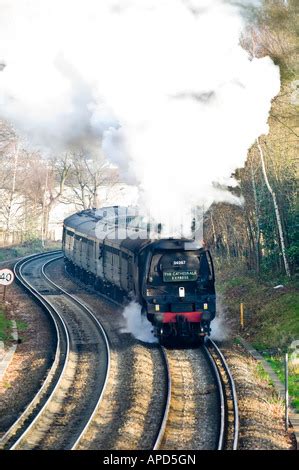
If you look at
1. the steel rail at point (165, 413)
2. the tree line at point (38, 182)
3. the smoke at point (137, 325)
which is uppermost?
the tree line at point (38, 182)

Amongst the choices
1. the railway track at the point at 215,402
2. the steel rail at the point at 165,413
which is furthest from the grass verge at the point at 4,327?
the steel rail at the point at 165,413

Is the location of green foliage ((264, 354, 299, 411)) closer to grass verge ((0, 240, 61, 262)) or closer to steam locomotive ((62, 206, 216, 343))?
steam locomotive ((62, 206, 216, 343))

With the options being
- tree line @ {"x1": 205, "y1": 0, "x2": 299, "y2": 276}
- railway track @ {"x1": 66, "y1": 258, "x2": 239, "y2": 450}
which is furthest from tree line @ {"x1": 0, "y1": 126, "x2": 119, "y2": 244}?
railway track @ {"x1": 66, "y1": 258, "x2": 239, "y2": 450}

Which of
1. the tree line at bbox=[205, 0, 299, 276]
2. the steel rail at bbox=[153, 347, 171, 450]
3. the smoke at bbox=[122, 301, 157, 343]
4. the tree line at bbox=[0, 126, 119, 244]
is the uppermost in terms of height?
the tree line at bbox=[0, 126, 119, 244]

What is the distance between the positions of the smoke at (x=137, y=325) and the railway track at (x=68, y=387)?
108cm

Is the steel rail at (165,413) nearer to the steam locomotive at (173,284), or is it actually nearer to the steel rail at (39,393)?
the steam locomotive at (173,284)

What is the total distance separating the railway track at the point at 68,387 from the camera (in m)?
A: 14.6

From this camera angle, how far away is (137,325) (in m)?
24.9

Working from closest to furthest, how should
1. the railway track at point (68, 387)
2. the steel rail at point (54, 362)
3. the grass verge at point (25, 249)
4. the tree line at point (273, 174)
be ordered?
the railway track at point (68, 387) < the steel rail at point (54, 362) < the tree line at point (273, 174) < the grass verge at point (25, 249)

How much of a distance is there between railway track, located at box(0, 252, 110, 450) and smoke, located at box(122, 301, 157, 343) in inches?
42.3

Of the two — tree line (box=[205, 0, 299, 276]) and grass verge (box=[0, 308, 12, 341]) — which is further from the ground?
tree line (box=[205, 0, 299, 276])

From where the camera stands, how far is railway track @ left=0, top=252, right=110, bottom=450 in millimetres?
14555

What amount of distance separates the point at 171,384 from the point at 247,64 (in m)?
10.4
